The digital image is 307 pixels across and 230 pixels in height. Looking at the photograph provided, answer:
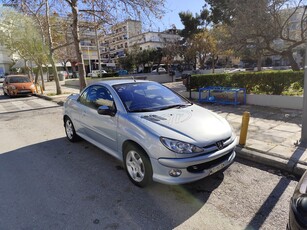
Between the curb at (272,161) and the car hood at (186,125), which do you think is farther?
the curb at (272,161)

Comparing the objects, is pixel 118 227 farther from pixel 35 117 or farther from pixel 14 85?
pixel 14 85

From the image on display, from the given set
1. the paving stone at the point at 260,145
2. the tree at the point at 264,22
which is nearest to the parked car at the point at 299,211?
the paving stone at the point at 260,145

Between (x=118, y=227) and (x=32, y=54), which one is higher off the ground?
(x=32, y=54)

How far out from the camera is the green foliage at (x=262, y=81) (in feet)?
26.0

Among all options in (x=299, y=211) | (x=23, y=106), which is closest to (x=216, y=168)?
(x=299, y=211)

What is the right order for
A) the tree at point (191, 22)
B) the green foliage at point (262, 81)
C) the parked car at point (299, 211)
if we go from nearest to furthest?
the parked car at point (299, 211)
the green foliage at point (262, 81)
the tree at point (191, 22)

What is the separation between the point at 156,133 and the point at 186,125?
48 cm

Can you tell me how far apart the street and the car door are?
18.6 inches

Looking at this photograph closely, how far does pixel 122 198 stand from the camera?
3.15 m

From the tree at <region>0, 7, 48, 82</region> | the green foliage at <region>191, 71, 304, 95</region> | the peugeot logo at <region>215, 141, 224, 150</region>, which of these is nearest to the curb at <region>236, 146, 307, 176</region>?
the peugeot logo at <region>215, 141, 224, 150</region>

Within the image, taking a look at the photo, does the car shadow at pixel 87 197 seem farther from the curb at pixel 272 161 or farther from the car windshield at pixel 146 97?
the car windshield at pixel 146 97

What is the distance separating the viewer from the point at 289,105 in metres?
7.74

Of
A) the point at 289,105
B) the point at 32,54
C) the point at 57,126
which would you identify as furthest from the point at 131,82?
the point at 32,54

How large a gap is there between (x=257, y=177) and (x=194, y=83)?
8050 mm
